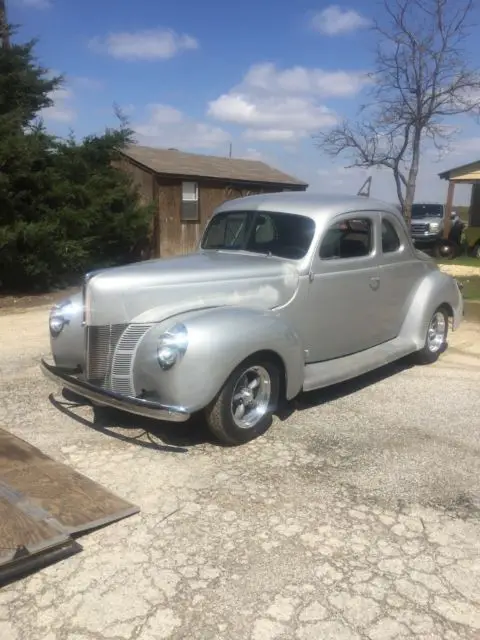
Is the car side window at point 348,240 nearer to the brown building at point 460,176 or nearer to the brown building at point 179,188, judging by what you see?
the brown building at point 179,188

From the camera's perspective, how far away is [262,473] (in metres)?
3.92

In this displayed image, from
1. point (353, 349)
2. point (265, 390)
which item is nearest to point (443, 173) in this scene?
point (353, 349)

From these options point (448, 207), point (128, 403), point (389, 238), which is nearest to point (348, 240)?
point (389, 238)

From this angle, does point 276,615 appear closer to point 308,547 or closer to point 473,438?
point 308,547

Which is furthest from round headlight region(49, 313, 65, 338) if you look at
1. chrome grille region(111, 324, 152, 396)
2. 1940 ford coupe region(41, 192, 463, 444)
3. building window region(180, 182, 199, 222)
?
building window region(180, 182, 199, 222)

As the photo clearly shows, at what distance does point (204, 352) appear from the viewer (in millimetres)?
3852

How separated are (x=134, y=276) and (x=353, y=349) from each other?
234 cm

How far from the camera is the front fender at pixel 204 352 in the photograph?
3840 millimetres

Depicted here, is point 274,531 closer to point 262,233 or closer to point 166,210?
point 262,233

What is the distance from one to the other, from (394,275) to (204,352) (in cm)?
289

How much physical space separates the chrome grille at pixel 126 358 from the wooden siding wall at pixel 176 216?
1208cm

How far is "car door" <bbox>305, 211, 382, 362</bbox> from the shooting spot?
16.6 feet

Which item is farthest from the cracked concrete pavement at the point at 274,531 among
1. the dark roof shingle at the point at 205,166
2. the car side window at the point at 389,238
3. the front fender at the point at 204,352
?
the dark roof shingle at the point at 205,166

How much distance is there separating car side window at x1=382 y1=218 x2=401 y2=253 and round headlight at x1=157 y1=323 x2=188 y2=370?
286 cm
